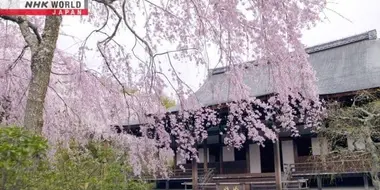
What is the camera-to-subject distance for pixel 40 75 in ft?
15.3

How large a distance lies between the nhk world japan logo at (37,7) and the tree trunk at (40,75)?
0.16 metres

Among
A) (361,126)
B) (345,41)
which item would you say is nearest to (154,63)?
(361,126)

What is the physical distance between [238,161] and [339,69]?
5010 mm

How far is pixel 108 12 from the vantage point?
6.25 m

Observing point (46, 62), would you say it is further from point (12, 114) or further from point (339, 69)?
point (339, 69)

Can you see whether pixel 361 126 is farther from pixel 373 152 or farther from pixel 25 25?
pixel 25 25

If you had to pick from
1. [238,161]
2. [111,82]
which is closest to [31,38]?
[111,82]

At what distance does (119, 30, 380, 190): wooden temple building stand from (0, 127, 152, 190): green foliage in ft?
12.6

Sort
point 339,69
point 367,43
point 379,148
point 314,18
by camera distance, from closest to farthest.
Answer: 1. point 314,18
2. point 379,148
3. point 339,69
4. point 367,43

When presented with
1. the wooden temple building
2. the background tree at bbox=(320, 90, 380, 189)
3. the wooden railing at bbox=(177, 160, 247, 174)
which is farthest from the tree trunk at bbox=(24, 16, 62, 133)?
the wooden railing at bbox=(177, 160, 247, 174)

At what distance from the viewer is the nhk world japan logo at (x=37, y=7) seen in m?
4.62

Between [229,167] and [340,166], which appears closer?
[340,166]

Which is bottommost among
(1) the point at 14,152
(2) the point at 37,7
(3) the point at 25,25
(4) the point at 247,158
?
(1) the point at 14,152

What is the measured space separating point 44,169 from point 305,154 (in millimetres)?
11548
